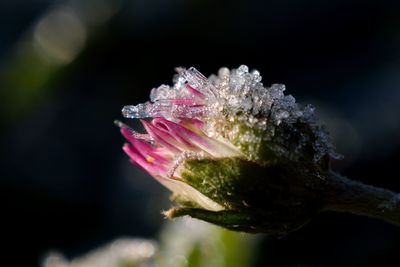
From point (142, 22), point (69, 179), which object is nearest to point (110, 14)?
point (142, 22)

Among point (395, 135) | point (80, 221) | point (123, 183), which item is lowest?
point (80, 221)

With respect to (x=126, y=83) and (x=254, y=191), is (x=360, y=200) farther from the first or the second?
(x=126, y=83)

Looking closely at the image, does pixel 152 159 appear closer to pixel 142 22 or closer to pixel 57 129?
pixel 57 129

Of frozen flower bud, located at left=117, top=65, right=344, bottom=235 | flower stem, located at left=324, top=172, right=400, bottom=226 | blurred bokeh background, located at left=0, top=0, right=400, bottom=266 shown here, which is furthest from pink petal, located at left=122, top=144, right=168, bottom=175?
blurred bokeh background, located at left=0, top=0, right=400, bottom=266

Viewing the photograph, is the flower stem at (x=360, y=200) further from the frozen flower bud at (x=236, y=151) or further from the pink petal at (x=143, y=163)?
the pink petal at (x=143, y=163)

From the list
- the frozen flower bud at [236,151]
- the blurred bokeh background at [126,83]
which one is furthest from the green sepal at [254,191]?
the blurred bokeh background at [126,83]

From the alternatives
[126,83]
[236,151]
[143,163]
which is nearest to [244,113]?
[236,151]

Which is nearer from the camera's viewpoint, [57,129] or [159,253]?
[159,253]
